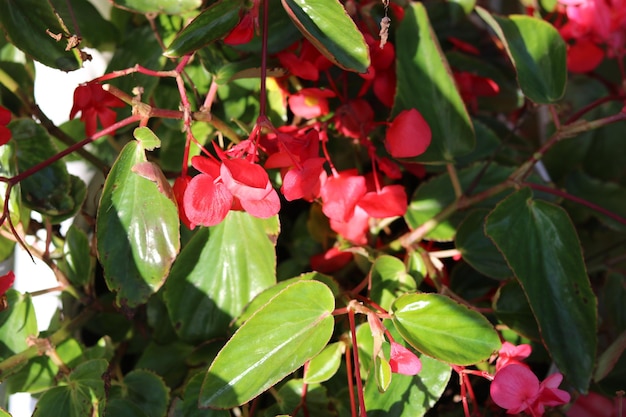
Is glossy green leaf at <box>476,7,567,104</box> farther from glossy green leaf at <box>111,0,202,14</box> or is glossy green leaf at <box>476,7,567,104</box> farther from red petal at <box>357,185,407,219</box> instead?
glossy green leaf at <box>111,0,202,14</box>

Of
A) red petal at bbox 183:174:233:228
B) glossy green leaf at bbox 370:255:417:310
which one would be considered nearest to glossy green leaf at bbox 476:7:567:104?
glossy green leaf at bbox 370:255:417:310

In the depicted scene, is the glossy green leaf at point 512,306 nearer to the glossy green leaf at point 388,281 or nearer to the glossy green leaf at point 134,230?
the glossy green leaf at point 388,281

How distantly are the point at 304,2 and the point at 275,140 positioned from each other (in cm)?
12

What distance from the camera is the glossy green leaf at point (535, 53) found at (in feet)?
2.01

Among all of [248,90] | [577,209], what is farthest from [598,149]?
[248,90]

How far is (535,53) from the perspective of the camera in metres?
0.64

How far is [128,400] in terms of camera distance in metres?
0.60

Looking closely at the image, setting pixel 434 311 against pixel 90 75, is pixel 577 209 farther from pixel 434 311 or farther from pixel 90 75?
pixel 90 75

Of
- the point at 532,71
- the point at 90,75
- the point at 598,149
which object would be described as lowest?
the point at 598,149

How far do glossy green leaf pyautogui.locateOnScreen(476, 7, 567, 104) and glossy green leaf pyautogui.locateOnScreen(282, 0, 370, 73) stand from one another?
8.5 inches

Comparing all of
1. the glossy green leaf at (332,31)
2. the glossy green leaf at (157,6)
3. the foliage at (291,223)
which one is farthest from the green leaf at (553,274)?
the glossy green leaf at (157,6)

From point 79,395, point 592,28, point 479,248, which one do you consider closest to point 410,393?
point 479,248

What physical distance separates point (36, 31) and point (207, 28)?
16cm

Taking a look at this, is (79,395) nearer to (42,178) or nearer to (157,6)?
(42,178)
